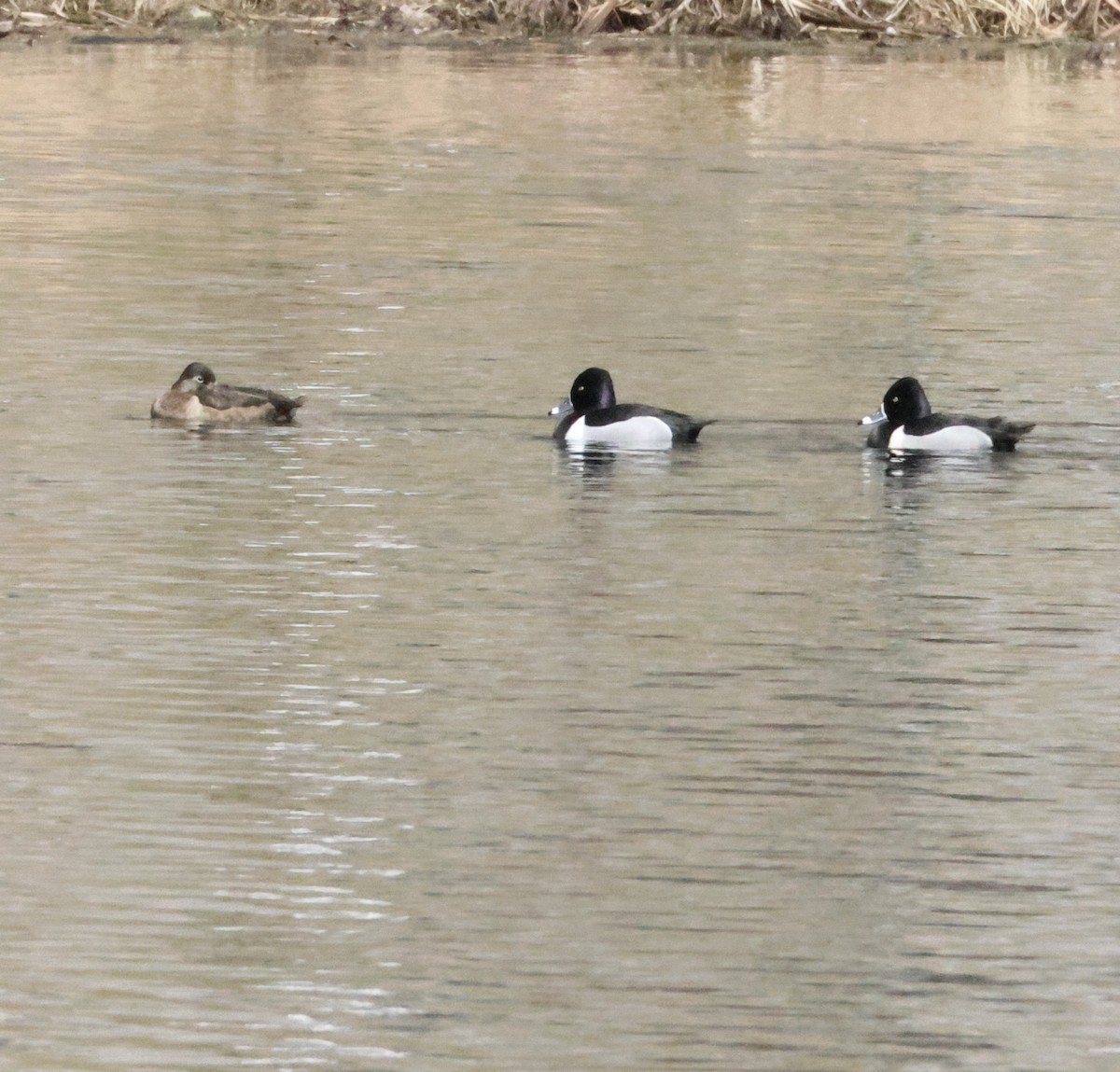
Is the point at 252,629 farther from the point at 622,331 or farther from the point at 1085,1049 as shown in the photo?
the point at 622,331

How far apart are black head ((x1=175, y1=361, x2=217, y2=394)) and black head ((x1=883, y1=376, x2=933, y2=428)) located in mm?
2932

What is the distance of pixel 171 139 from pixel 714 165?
4579 millimetres

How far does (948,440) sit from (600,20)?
2215 centimetres

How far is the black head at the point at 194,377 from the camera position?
12.7 metres

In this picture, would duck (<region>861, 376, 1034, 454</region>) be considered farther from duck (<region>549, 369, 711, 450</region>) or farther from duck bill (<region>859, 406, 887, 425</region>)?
duck (<region>549, 369, 711, 450</region>)

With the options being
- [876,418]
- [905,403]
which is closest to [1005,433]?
[905,403]

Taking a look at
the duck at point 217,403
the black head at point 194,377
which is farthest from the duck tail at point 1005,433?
the black head at point 194,377

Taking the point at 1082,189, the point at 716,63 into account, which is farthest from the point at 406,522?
the point at 716,63

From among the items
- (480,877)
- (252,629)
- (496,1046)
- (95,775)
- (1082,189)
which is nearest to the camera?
(496,1046)

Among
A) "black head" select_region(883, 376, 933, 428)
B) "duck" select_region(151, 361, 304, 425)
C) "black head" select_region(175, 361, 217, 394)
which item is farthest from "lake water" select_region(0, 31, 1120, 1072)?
"black head" select_region(883, 376, 933, 428)

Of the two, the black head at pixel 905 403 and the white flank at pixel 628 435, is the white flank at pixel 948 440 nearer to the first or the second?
the black head at pixel 905 403

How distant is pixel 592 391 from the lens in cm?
1282

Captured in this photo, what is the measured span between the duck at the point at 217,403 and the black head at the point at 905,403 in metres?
2.55

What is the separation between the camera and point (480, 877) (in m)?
6.51
